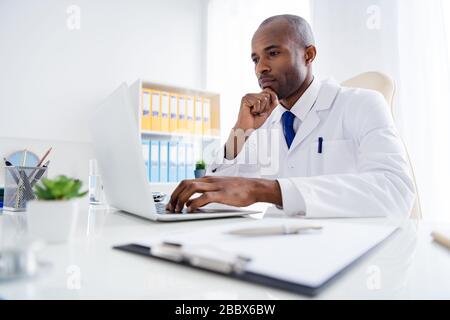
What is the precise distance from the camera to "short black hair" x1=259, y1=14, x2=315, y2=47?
1.39 m

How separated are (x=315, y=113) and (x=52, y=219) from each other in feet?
3.46

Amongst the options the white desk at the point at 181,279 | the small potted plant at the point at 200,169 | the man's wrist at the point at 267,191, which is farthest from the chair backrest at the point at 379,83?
the small potted plant at the point at 200,169

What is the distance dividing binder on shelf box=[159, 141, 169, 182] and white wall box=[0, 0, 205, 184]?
1.76ft

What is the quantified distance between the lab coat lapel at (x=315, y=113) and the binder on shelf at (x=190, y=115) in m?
1.41

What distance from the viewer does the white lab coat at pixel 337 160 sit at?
0.74 metres

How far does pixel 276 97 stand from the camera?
151cm

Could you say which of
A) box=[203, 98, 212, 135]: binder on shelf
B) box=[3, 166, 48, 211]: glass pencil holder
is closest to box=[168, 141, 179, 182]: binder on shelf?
box=[203, 98, 212, 135]: binder on shelf

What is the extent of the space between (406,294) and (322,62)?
2.13m

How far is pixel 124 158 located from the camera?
65 centimetres

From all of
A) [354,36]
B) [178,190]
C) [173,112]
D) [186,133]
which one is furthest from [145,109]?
[178,190]

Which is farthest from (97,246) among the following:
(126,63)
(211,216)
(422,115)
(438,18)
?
(126,63)

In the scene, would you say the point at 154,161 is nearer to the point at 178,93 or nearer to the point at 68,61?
the point at 178,93

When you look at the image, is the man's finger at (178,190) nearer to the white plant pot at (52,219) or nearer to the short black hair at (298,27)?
the white plant pot at (52,219)

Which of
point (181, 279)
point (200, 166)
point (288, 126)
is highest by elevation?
point (288, 126)
